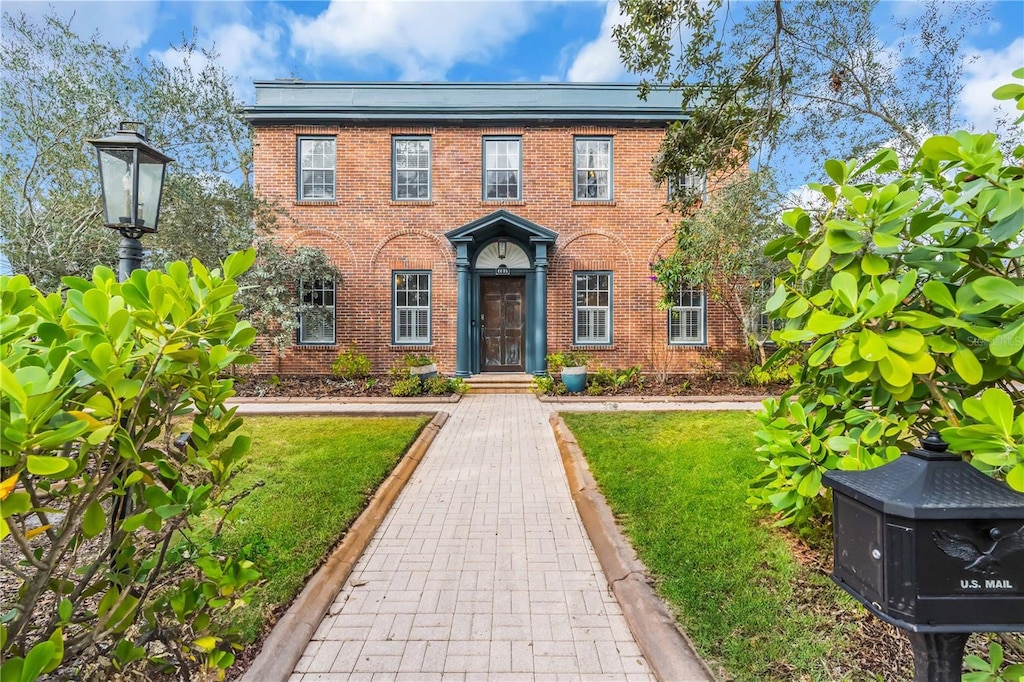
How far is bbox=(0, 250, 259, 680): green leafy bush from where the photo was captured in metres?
1.18

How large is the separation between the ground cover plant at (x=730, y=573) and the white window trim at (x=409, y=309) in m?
7.75

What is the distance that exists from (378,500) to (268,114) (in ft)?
39.4

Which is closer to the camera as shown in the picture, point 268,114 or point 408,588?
point 408,588

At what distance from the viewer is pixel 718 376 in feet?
39.7

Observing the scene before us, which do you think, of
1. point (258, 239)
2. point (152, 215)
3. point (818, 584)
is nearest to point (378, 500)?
point (152, 215)

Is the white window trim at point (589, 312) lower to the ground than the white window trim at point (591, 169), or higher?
lower

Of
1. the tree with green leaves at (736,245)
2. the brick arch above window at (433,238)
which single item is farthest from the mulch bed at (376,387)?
the brick arch above window at (433,238)

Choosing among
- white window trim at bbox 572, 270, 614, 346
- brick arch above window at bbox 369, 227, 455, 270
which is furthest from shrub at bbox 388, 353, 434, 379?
white window trim at bbox 572, 270, 614, 346

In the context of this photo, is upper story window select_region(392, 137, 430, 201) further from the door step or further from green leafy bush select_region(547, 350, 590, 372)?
green leafy bush select_region(547, 350, 590, 372)

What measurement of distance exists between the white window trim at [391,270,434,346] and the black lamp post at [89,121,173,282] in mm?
8586

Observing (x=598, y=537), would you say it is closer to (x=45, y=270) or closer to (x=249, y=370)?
(x=249, y=370)

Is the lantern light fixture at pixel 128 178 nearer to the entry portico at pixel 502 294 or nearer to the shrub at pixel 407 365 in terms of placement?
the shrub at pixel 407 365

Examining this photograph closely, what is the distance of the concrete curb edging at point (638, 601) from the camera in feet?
7.34

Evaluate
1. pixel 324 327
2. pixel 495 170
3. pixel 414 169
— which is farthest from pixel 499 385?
pixel 414 169
